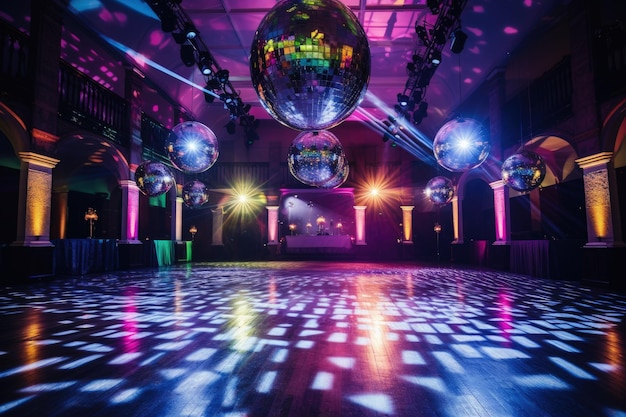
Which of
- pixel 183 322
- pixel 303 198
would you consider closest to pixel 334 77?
pixel 183 322

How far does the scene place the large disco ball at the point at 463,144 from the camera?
394 cm

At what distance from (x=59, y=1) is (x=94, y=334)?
6.79 meters

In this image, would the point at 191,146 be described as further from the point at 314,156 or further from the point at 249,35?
the point at 249,35

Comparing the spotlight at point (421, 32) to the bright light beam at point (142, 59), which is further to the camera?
the bright light beam at point (142, 59)


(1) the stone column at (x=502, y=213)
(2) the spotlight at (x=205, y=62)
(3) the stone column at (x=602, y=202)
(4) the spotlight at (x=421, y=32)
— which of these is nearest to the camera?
(3) the stone column at (x=602, y=202)

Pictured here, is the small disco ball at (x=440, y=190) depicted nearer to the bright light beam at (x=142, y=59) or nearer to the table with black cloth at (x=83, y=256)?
the bright light beam at (x=142, y=59)

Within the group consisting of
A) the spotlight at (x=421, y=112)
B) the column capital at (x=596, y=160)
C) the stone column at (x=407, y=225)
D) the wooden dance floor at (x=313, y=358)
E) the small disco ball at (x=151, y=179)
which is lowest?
the wooden dance floor at (x=313, y=358)

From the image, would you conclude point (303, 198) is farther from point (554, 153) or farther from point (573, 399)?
point (573, 399)

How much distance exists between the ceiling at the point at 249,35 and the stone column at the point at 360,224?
4531 millimetres

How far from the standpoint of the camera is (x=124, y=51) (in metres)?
8.05

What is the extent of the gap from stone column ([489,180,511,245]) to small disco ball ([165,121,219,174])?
6982 millimetres

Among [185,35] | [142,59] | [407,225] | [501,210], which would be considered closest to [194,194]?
[185,35]

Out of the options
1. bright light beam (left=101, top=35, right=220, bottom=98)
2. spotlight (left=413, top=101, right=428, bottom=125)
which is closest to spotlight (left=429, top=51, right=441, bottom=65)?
spotlight (left=413, top=101, right=428, bottom=125)

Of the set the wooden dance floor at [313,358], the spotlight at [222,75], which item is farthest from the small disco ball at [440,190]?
the spotlight at [222,75]
